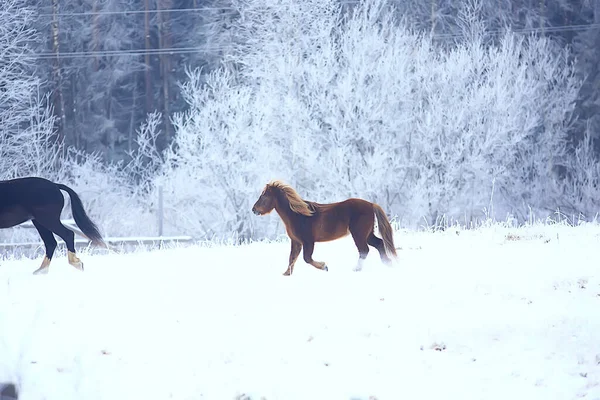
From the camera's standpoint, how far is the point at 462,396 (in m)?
6.04

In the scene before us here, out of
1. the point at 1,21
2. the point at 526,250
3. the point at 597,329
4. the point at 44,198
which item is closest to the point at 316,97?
the point at 1,21

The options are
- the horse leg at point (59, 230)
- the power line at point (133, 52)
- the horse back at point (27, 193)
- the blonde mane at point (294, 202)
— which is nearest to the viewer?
the blonde mane at point (294, 202)

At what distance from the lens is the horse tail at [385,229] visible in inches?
327

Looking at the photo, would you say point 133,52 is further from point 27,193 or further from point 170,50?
point 27,193

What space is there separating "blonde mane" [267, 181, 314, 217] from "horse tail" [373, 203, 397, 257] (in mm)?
712

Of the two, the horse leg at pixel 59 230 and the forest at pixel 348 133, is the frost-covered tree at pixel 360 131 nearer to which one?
the forest at pixel 348 133

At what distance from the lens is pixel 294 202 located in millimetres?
8242

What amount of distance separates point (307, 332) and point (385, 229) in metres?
1.96

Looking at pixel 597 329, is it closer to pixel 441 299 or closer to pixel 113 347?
pixel 441 299

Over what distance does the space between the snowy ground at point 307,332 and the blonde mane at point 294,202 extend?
0.74m

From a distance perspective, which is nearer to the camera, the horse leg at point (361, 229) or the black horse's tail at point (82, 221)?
the horse leg at point (361, 229)

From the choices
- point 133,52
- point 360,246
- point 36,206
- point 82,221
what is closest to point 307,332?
point 360,246

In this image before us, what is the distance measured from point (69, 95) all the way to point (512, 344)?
27.9m

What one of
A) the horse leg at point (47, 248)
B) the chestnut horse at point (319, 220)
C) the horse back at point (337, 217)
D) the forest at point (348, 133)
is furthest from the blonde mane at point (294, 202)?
the forest at point (348, 133)
